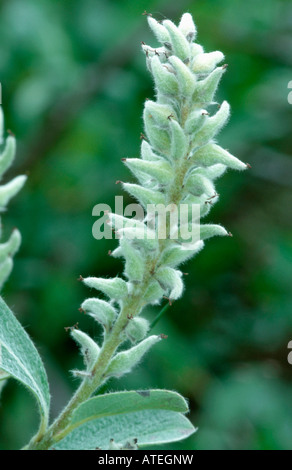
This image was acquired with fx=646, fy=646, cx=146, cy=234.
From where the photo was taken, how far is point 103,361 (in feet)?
4.65

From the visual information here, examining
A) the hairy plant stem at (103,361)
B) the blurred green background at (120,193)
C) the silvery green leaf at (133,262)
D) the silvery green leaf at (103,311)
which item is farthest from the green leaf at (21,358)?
the blurred green background at (120,193)

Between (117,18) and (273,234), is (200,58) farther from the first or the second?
(273,234)

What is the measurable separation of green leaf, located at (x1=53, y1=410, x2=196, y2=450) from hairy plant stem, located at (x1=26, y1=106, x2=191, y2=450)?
1.4 inches

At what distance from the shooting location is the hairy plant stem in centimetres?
140

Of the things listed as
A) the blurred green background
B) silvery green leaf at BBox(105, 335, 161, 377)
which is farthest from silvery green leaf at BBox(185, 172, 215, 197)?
the blurred green background

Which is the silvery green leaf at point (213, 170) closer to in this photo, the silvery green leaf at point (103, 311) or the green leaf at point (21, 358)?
the silvery green leaf at point (103, 311)

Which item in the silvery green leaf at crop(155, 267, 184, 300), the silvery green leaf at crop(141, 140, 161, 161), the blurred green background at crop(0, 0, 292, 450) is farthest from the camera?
the blurred green background at crop(0, 0, 292, 450)

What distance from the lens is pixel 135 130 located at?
521cm

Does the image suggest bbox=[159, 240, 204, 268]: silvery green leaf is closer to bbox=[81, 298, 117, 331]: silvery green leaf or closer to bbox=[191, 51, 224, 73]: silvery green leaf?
bbox=[81, 298, 117, 331]: silvery green leaf

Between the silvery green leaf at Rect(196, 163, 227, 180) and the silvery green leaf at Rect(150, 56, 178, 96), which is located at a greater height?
the silvery green leaf at Rect(150, 56, 178, 96)

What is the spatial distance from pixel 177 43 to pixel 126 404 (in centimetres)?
81

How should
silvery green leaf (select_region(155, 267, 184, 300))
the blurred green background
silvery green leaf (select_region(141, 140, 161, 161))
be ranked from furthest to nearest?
the blurred green background, silvery green leaf (select_region(141, 140, 161, 161)), silvery green leaf (select_region(155, 267, 184, 300))

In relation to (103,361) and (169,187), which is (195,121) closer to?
(169,187)

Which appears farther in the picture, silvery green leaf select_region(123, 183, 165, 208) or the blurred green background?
the blurred green background
